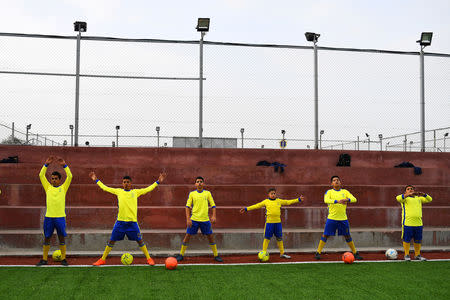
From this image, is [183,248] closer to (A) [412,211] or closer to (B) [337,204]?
(B) [337,204]

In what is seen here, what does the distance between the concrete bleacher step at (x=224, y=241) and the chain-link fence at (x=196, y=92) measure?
12.5 ft

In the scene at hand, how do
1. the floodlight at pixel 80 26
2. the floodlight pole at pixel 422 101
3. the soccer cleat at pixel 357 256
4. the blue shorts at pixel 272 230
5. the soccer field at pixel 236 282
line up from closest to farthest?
the soccer field at pixel 236 282
the soccer cleat at pixel 357 256
the blue shorts at pixel 272 230
the floodlight at pixel 80 26
the floodlight pole at pixel 422 101

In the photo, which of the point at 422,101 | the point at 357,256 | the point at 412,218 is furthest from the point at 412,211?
the point at 422,101

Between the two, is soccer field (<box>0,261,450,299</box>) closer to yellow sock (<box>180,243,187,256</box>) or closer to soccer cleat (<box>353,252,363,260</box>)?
soccer cleat (<box>353,252,363,260</box>)

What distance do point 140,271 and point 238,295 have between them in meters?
2.69

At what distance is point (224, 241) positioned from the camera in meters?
11.4

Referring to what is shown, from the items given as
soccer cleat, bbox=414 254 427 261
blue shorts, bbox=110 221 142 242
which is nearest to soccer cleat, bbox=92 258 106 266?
blue shorts, bbox=110 221 142 242

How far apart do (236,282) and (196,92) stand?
7587 mm

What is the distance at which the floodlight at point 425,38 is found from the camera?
51.6 feet

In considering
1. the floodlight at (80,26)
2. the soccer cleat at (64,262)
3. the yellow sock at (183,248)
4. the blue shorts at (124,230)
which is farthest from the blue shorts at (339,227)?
the floodlight at (80,26)

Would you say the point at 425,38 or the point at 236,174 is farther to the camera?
the point at 425,38

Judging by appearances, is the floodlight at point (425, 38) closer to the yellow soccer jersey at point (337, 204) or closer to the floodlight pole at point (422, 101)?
the floodlight pole at point (422, 101)

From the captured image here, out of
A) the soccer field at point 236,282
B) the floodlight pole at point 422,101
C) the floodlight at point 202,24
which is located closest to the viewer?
the soccer field at point 236,282

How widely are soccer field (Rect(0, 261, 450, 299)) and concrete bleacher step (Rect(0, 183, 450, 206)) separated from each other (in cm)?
376
